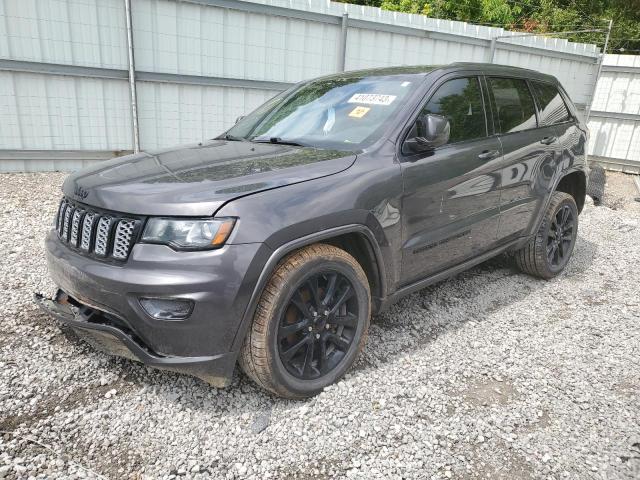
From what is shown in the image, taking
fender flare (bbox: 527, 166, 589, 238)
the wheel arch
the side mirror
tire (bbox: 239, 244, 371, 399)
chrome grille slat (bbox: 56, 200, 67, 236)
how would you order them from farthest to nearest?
the wheel arch < fender flare (bbox: 527, 166, 589, 238) < the side mirror < chrome grille slat (bbox: 56, 200, 67, 236) < tire (bbox: 239, 244, 371, 399)

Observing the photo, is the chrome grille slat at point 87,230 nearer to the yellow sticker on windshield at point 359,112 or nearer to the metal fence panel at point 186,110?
the yellow sticker on windshield at point 359,112

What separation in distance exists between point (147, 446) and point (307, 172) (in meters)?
1.56

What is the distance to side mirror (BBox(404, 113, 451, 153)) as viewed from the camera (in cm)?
292

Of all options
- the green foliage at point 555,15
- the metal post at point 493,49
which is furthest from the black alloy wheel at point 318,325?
the green foliage at point 555,15

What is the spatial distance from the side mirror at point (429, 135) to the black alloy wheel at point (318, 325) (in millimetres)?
940

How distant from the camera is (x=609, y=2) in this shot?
19.0m

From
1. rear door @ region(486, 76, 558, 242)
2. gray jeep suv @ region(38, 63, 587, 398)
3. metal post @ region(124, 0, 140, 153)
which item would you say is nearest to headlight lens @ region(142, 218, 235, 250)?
gray jeep suv @ region(38, 63, 587, 398)

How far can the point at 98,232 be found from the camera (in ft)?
7.92

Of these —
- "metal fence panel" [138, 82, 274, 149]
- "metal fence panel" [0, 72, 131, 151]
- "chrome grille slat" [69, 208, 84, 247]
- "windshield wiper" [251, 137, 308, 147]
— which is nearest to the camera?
"chrome grille slat" [69, 208, 84, 247]

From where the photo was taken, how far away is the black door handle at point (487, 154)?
3524 mm

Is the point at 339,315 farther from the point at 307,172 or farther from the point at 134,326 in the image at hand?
the point at 134,326

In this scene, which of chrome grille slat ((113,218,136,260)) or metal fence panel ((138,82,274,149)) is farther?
metal fence panel ((138,82,274,149))

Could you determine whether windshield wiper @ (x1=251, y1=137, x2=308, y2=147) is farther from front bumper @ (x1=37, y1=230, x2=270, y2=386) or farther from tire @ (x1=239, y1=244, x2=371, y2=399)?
front bumper @ (x1=37, y1=230, x2=270, y2=386)

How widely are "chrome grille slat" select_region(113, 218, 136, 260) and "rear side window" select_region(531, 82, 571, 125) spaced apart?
356cm
